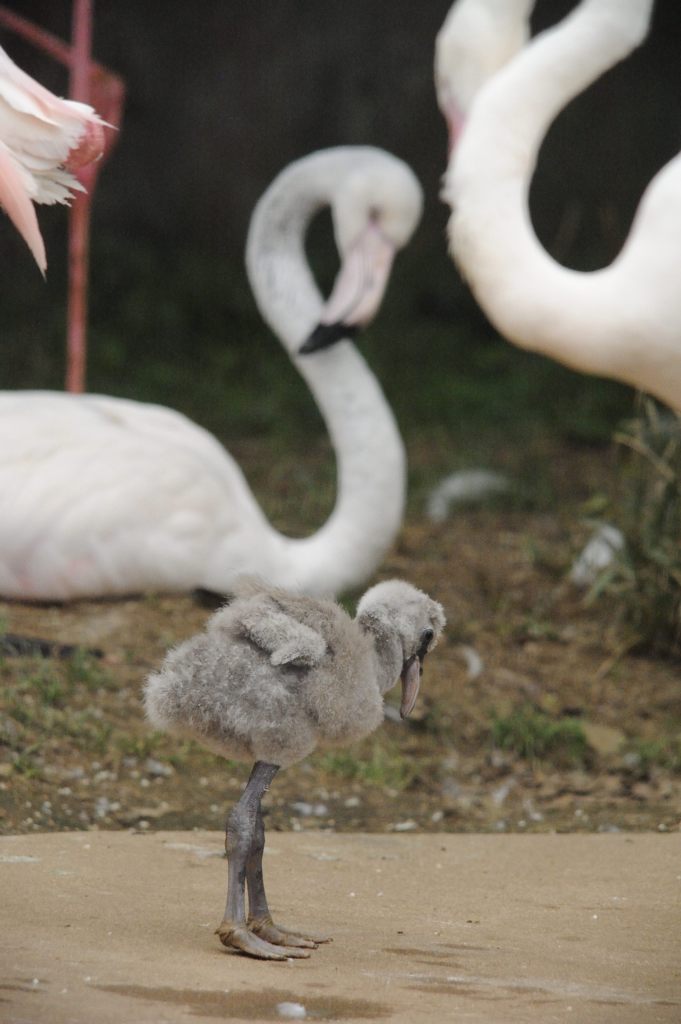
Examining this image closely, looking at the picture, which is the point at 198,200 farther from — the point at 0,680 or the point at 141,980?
the point at 141,980

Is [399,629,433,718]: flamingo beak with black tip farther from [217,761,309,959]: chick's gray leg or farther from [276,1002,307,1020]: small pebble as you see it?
[276,1002,307,1020]: small pebble

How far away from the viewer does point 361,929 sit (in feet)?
11.1

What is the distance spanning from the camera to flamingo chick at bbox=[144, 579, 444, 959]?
318cm

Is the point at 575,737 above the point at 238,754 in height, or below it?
below

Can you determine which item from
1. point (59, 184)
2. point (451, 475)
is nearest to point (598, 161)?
point (451, 475)

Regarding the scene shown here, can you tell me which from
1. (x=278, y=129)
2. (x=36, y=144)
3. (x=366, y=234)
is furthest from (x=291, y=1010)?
(x=278, y=129)

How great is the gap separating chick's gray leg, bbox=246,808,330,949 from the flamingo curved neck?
8.98 feet

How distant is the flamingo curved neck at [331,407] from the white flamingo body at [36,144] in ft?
8.29

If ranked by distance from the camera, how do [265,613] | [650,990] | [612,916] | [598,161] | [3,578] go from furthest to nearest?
[598,161], [3,578], [612,916], [265,613], [650,990]

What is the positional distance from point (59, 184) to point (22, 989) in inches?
69.8

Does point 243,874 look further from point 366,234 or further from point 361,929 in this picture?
point 366,234

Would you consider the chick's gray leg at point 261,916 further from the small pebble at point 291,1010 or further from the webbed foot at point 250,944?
the small pebble at point 291,1010

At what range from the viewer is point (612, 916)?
11.7 ft

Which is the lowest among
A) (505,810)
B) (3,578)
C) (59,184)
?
(505,810)
